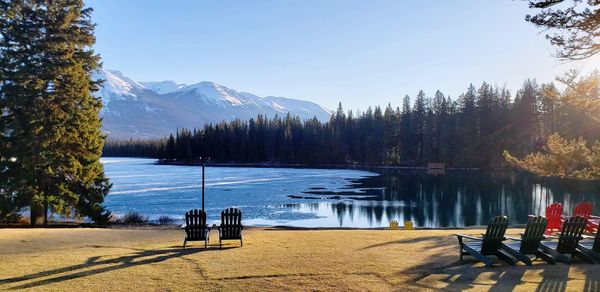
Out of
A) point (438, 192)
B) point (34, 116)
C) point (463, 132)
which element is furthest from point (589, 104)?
point (463, 132)

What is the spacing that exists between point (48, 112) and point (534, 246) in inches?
908

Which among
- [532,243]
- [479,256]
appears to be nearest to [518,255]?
[532,243]

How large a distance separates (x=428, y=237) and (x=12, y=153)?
2044 cm

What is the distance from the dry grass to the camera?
861 cm

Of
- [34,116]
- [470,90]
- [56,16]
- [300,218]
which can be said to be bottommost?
[300,218]

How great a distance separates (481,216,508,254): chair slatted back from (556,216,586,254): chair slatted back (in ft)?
4.56

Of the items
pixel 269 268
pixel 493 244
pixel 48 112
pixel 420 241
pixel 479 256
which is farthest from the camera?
pixel 48 112

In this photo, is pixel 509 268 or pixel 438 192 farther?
pixel 438 192

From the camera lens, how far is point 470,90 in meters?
98.6

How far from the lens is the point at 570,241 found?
410 inches

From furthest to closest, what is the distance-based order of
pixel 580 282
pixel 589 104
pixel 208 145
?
Result: pixel 208 145 → pixel 589 104 → pixel 580 282

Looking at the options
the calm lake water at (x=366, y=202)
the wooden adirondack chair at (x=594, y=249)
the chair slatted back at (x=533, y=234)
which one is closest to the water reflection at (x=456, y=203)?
the calm lake water at (x=366, y=202)

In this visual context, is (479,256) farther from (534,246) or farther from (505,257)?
(534,246)

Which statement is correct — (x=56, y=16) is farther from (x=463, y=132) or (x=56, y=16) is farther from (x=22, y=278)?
(x=463, y=132)
